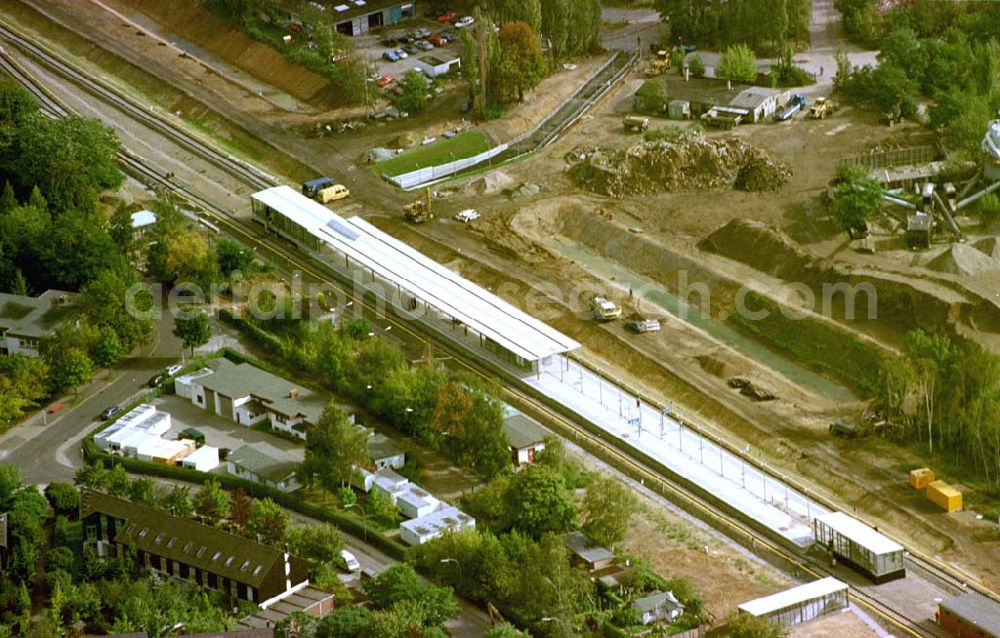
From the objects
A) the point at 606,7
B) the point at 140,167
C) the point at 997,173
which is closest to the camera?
the point at 997,173

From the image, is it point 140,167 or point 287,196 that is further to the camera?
point 140,167

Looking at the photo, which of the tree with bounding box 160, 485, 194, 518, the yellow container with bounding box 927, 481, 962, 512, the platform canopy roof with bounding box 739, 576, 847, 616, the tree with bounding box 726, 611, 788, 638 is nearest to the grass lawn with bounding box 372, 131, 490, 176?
the tree with bounding box 160, 485, 194, 518

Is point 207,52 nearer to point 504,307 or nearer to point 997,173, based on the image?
point 504,307

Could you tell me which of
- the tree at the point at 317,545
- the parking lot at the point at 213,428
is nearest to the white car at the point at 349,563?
the tree at the point at 317,545

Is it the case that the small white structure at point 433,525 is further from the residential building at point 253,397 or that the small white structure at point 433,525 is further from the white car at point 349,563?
the residential building at point 253,397

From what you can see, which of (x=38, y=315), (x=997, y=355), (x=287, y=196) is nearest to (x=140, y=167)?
(x=287, y=196)

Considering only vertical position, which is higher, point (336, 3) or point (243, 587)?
point (336, 3)
